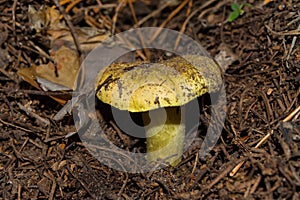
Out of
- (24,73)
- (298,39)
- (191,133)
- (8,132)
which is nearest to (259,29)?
(298,39)

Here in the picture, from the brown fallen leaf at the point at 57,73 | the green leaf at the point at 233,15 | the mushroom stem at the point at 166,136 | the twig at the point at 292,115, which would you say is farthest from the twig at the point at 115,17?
the twig at the point at 292,115

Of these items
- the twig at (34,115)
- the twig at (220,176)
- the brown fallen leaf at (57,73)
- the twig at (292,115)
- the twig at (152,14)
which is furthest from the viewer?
the twig at (152,14)

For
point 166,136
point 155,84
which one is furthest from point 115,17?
point 155,84

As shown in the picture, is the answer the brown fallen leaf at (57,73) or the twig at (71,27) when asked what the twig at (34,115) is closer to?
the brown fallen leaf at (57,73)

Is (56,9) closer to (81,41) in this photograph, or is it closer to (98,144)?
(81,41)

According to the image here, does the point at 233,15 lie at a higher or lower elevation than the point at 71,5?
higher

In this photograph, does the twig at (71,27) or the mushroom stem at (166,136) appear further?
the twig at (71,27)

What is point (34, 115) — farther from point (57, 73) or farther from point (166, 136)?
point (166, 136)
